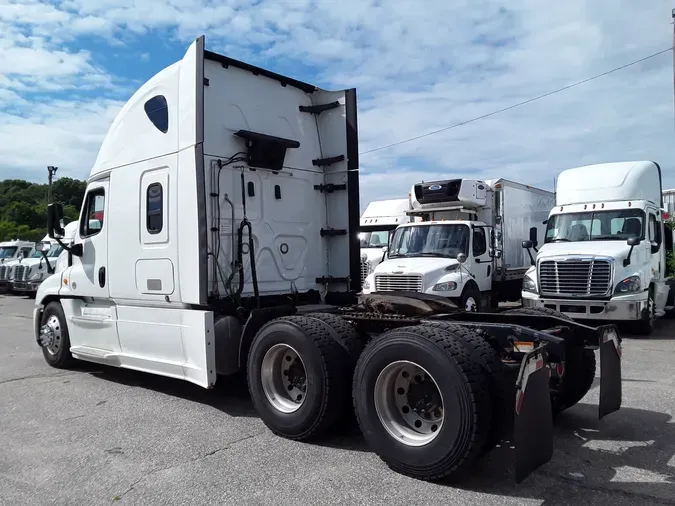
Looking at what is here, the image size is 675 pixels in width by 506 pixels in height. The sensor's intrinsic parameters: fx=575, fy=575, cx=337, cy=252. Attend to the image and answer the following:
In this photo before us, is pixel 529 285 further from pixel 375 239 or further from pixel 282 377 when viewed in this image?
pixel 375 239

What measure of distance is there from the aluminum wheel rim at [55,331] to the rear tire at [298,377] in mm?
4135

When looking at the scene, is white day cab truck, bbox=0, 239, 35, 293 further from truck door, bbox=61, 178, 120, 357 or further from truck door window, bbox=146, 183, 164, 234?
truck door window, bbox=146, 183, 164, 234

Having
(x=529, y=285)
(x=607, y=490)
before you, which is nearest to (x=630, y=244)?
(x=529, y=285)

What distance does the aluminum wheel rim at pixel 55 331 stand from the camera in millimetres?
8211

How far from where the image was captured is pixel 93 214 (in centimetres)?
752

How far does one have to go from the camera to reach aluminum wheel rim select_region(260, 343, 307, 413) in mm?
5285

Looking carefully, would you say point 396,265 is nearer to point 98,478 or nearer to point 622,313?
point 622,313

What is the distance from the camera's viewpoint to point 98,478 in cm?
437

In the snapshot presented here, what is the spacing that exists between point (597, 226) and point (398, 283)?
419 cm

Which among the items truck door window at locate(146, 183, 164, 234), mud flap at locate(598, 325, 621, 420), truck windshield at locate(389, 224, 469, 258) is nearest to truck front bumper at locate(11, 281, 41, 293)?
truck windshield at locate(389, 224, 469, 258)

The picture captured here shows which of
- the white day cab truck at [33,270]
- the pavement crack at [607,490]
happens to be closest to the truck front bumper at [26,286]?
the white day cab truck at [33,270]

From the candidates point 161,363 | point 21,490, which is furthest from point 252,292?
point 21,490

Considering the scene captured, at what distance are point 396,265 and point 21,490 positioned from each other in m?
8.46

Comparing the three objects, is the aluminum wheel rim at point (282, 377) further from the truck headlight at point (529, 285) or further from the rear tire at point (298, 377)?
the truck headlight at point (529, 285)
